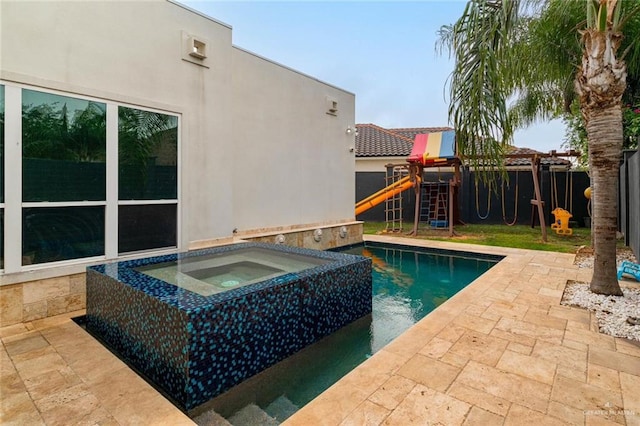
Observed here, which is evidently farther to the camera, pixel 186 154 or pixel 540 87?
pixel 540 87

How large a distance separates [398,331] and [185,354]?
2969 millimetres

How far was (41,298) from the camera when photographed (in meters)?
4.71

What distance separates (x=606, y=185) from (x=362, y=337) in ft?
14.3

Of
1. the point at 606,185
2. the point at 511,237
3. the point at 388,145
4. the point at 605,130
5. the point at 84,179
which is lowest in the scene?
the point at 511,237

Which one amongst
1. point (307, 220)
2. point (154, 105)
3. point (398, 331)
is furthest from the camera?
point (307, 220)

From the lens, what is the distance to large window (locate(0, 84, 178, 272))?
14.8 ft

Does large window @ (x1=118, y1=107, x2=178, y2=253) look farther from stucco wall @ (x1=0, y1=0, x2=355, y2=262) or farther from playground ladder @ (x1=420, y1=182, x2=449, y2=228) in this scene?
playground ladder @ (x1=420, y1=182, x2=449, y2=228)

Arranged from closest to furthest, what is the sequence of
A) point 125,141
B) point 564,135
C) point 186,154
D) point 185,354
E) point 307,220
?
point 185,354, point 125,141, point 186,154, point 307,220, point 564,135

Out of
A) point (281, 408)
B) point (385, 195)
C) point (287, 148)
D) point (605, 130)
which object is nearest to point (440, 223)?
point (385, 195)

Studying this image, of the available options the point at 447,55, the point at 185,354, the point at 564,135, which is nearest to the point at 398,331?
the point at 185,354

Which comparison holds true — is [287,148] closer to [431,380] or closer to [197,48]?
[197,48]

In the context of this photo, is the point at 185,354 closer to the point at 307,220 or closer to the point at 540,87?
the point at 307,220

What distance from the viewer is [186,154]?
6.52 m

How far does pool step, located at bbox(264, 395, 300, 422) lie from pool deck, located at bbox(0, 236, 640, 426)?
39cm
